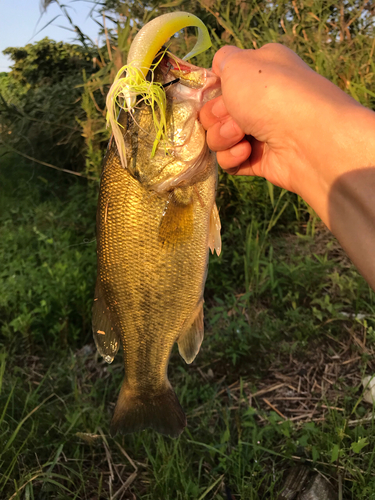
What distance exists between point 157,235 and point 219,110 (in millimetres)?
560

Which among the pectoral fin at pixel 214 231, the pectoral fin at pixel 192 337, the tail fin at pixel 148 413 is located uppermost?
the pectoral fin at pixel 214 231

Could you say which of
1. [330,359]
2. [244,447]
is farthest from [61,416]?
[330,359]

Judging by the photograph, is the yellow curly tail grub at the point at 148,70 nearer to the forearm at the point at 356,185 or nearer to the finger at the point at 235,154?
the finger at the point at 235,154

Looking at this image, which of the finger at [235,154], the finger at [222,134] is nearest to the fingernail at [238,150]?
the finger at [235,154]

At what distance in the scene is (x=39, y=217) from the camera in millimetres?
4645

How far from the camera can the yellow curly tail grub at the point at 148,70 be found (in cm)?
126

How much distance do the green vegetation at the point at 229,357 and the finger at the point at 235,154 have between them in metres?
0.73

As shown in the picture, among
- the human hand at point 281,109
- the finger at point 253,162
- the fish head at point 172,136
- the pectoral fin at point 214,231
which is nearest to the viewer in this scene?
the human hand at point 281,109

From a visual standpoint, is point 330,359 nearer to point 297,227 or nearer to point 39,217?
point 297,227

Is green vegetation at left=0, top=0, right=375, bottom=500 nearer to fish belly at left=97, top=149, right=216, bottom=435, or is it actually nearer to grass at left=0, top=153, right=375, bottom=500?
grass at left=0, top=153, right=375, bottom=500

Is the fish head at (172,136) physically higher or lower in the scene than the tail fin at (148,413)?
higher

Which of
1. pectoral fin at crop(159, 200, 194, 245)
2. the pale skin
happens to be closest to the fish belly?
pectoral fin at crop(159, 200, 194, 245)

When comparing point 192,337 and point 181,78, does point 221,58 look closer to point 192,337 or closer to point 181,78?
point 181,78

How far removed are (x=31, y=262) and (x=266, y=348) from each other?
255 cm
